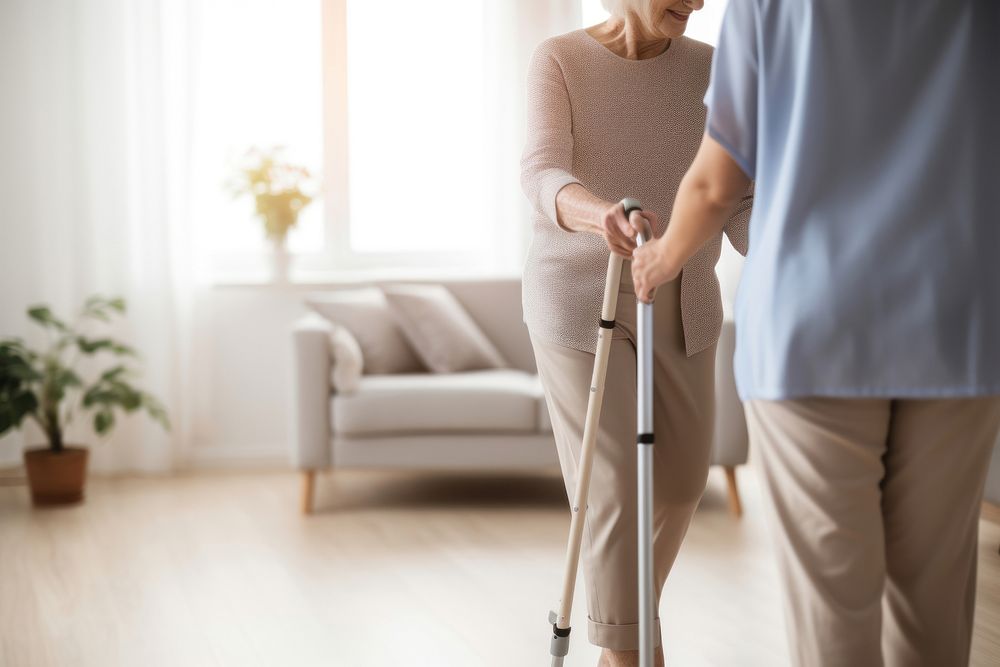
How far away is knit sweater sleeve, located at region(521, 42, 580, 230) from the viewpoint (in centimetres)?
179

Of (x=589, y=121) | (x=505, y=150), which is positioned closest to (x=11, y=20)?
(x=505, y=150)

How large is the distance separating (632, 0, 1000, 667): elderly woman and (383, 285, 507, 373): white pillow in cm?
306

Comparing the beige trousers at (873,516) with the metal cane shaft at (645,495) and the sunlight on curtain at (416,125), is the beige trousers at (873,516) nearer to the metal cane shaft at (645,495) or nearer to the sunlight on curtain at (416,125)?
the metal cane shaft at (645,495)

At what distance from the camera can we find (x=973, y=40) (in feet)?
3.50

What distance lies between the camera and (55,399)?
417 cm

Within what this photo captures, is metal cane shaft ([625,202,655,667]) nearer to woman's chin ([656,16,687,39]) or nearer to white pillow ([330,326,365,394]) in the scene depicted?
woman's chin ([656,16,687,39])

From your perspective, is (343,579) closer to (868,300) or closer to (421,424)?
(421,424)

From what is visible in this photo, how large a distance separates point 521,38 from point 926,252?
4.19 m

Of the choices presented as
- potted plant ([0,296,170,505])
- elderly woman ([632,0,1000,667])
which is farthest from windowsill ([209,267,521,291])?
elderly woman ([632,0,1000,667])

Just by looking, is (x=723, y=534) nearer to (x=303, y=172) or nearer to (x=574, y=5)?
(x=303, y=172)

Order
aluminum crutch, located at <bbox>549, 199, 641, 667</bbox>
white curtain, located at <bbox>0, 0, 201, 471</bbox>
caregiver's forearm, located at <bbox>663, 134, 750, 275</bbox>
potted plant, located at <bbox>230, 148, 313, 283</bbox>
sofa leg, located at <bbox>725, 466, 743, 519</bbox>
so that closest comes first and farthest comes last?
caregiver's forearm, located at <bbox>663, 134, 750, 275</bbox> < aluminum crutch, located at <bbox>549, 199, 641, 667</bbox> < sofa leg, located at <bbox>725, 466, 743, 519</bbox> < white curtain, located at <bbox>0, 0, 201, 471</bbox> < potted plant, located at <bbox>230, 148, 313, 283</bbox>

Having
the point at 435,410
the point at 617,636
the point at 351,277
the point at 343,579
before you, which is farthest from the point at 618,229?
the point at 351,277

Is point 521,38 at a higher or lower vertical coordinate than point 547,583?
higher

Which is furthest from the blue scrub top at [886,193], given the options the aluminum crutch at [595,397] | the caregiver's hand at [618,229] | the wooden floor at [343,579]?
the wooden floor at [343,579]
